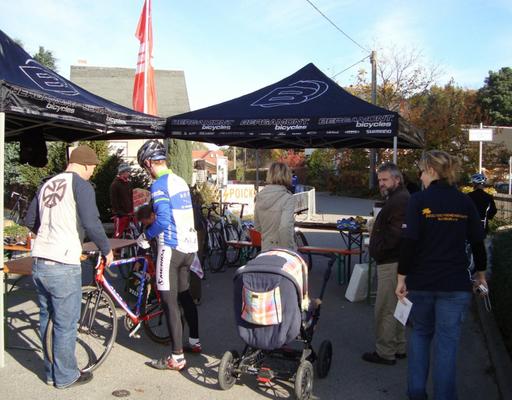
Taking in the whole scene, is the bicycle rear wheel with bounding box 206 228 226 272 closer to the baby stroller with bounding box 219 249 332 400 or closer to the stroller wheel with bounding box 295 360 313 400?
the baby stroller with bounding box 219 249 332 400

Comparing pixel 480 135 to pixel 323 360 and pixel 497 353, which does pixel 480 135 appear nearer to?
pixel 497 353

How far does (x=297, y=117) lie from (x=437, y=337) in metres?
4.98

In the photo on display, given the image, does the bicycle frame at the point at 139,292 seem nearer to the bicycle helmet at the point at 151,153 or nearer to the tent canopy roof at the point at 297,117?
the bicycle helmet at the point at 151,153

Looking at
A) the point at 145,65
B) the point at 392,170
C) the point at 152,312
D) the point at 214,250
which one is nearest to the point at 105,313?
the point at 152,312

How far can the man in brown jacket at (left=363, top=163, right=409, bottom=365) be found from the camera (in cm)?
469

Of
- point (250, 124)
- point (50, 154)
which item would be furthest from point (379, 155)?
point (250, 124)

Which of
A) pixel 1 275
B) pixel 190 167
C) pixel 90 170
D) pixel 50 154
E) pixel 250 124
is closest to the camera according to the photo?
pixel 90 170

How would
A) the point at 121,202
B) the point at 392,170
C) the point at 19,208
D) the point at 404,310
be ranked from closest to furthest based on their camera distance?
the point at 404,310 < the point at 392,170 < the point at 121,202 < the point at 19,208

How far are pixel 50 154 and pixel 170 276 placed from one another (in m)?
11.2

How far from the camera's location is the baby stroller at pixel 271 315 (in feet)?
12.6

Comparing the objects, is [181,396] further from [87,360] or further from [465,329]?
[465,329]

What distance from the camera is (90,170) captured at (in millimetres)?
4355

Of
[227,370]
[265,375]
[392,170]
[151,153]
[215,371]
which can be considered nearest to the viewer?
[265,375]

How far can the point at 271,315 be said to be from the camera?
3.82 meters
